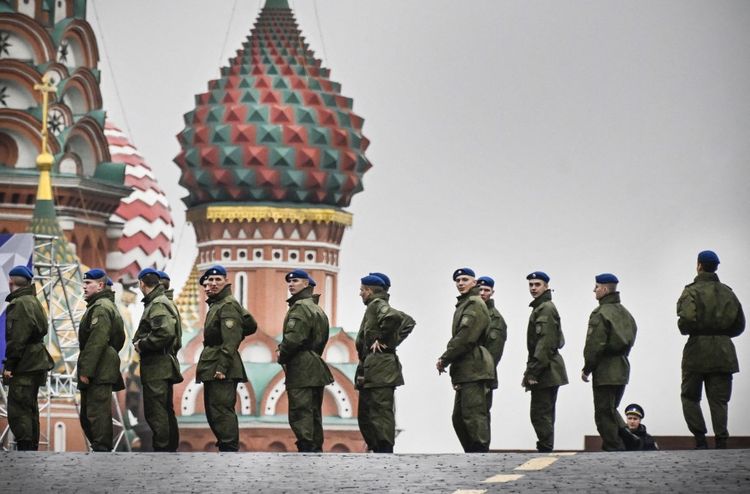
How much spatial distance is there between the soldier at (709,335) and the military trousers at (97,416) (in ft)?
19.0

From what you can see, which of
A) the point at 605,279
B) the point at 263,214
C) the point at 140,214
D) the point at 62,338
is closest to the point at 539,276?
the point at 605,279

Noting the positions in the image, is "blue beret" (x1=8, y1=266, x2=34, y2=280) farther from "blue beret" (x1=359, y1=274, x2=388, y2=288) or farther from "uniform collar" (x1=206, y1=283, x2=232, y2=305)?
"blue beret" (x1=359, y1=274, x2=388, y2=288)

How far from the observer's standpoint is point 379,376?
1093 inches

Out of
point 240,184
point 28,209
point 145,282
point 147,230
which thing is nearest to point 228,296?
point 145,282

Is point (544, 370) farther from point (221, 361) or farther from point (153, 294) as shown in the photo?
point (153, 294)

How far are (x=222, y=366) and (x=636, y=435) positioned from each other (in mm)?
4652

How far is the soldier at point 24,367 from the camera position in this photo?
91.2 ft

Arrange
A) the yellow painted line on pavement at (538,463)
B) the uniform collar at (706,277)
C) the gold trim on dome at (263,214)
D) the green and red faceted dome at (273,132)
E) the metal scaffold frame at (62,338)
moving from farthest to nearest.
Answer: the green and red faceted dome at (273,132)
the gold trim on dome at (263,214)
the metal scaffold frame at (62,338)
the uniform collar at (706,277)
the yellow painted line on pavement at (538,463)

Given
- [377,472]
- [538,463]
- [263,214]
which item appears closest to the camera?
[377,472]

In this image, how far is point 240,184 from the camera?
70000mm

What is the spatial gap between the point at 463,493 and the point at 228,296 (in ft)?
21.4

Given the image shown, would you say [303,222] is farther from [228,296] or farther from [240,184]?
[228,296]

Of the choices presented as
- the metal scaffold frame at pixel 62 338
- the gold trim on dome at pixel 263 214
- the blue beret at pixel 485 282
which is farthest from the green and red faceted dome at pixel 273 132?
the blue beret at pixel 485 282

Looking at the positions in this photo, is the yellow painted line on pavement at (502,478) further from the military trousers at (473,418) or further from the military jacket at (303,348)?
the military jacket at (303,348)
